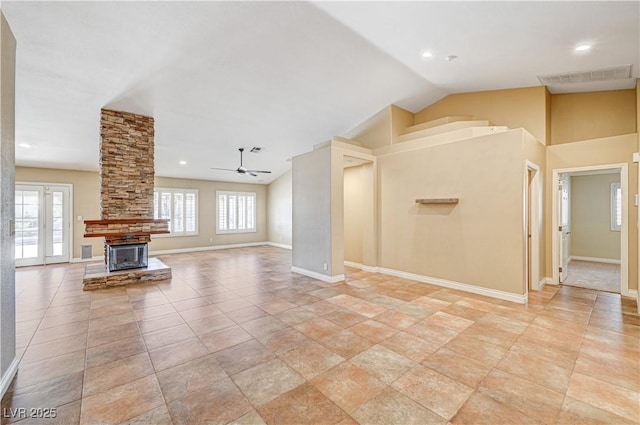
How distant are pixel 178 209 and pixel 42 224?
11.5 feet

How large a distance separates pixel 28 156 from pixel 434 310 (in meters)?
9.74

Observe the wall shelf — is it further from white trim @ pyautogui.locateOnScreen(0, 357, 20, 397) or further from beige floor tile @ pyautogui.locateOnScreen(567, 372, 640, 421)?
white trim @ pyautogui.locateOnScreen(0, 357, 20, 397)

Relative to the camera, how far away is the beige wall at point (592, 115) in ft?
15.9

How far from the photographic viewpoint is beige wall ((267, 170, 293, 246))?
35.1 feet

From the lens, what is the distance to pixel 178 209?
9.91 m

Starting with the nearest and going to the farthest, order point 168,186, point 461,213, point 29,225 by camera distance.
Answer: point 461,213, point 29,225, point 168,186

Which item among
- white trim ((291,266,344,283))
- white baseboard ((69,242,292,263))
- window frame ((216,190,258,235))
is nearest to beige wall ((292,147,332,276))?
white trim ((291,266,344,283))

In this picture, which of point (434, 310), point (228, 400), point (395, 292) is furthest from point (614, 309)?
point (228, 400)

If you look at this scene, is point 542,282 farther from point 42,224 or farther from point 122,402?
point 42,224

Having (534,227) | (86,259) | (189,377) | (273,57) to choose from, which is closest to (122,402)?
(189,377)

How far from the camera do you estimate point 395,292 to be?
4816 mm

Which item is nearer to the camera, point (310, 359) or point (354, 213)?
point (310, 359)

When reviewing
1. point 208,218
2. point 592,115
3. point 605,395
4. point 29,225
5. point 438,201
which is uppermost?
point 592,115

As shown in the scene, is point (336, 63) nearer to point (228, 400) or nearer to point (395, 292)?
point (395, 292)
